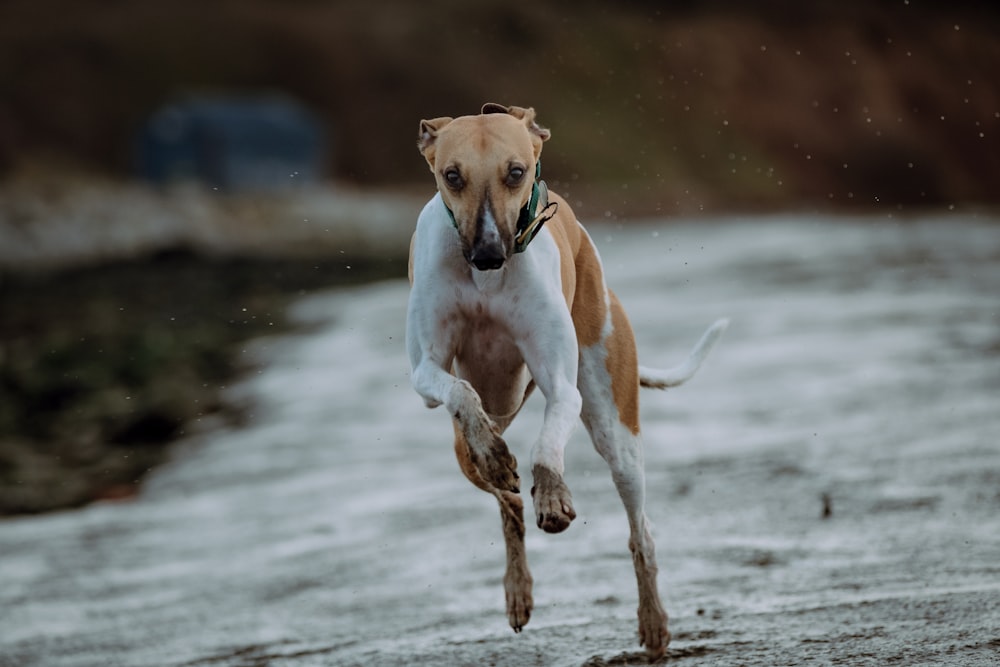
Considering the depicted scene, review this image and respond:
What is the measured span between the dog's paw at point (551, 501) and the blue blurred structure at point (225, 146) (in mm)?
49391

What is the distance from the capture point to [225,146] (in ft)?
179

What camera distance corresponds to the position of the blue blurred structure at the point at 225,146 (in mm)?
54750

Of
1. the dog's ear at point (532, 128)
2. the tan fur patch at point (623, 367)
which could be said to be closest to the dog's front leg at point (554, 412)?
the tan fur patch at point (623, 367)

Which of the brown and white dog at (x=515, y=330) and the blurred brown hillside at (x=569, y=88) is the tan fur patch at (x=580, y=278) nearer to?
the brown and white dog at (x=515, y=330)

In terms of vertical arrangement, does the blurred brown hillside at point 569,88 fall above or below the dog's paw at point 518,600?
above

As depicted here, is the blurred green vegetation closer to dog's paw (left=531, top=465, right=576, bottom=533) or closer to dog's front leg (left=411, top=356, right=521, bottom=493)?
dog's front leg (left=411, top=356, right=521, bottom=493)

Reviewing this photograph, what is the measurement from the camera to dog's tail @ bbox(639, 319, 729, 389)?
276 inches

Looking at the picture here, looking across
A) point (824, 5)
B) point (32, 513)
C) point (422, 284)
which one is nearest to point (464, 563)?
point (422, 284)

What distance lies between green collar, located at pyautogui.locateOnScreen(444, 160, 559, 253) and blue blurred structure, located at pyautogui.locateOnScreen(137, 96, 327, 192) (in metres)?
49.2

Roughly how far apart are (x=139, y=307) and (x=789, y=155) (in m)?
A: 47.6

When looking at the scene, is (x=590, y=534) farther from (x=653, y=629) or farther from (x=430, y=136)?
(x=430, y=136)

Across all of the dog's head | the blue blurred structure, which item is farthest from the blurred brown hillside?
the dog's head

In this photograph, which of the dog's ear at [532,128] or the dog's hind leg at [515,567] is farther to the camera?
the dog's hind leg at [515,567]

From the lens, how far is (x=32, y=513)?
13773mm
